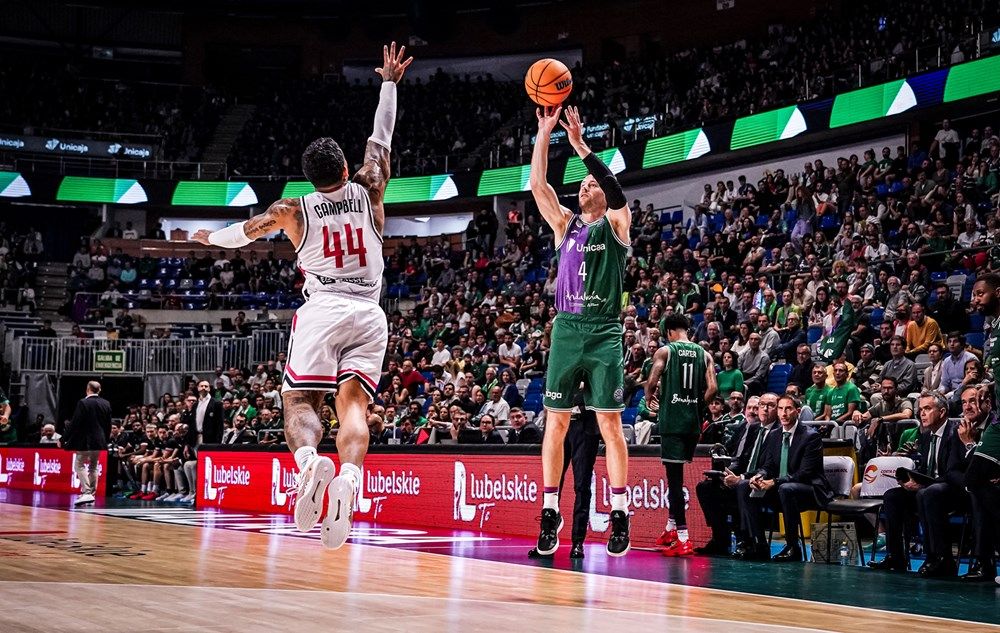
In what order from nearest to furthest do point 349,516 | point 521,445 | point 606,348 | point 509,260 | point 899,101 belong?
point 349,516
point 606,348
point 521,445
point 899,101
point 509,260

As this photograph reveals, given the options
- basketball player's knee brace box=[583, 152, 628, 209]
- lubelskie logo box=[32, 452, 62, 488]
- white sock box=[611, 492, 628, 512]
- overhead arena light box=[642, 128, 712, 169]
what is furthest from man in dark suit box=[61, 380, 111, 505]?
overhead arena light box=[642, 128, 712, 169]

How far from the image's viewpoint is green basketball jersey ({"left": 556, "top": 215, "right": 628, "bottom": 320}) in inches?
303

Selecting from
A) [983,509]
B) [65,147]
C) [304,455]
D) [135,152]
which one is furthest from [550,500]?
[65,147]

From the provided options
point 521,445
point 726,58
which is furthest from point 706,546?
point 726,58

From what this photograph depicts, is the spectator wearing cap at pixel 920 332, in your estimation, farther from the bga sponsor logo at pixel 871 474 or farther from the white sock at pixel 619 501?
the white sock at pixel 619 501

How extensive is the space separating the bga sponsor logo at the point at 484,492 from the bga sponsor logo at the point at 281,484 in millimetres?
3345

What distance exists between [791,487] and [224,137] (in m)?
31.6

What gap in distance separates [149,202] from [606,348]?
1175 inches

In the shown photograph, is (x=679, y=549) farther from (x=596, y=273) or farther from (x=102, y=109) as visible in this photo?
(x=102, y=109)

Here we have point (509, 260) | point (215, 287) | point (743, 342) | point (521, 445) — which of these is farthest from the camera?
point (215, 287)

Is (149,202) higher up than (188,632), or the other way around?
(149,202)

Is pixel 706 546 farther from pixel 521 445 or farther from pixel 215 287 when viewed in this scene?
pixel 215 287

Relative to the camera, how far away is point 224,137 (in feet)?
123

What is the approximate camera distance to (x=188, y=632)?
4.48 meters
